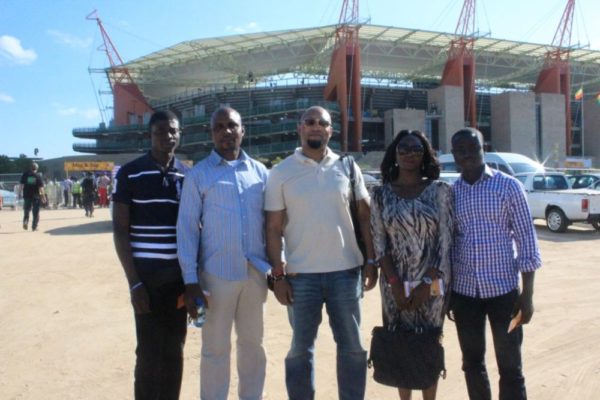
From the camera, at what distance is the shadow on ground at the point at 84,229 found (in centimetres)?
1371

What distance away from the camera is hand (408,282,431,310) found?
9.05 feet

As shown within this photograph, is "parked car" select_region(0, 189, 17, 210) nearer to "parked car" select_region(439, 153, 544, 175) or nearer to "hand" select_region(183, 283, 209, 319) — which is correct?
"parked car" select_region(439, 153, 544, 175)

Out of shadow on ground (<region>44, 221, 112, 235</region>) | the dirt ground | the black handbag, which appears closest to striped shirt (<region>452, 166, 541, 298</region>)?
the black handbag

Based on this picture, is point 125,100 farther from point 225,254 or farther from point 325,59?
point 225,254

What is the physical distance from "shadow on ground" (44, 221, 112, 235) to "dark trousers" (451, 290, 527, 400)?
1278cm

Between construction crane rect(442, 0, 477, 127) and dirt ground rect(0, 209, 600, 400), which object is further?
construction crane rect(442, 0, 477, 127)

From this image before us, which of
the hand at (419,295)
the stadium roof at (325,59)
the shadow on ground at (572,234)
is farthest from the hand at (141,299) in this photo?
the stadium roof at (325,59)

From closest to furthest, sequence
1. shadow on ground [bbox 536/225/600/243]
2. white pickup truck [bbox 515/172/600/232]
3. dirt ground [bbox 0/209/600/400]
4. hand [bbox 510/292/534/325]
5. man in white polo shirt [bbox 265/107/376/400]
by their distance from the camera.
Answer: hand [bbox 510/292/534/325]
man in white polo shirt [bbox 265/107/376/400]
dirt ground [bbox 0/209/600/400]
shadow on ground [bbox 536/225/600/243]
white pickup truck [bbox 515/172/600/232]

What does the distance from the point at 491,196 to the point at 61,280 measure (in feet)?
22.5

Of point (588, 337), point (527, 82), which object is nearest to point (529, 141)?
point (527, 82)

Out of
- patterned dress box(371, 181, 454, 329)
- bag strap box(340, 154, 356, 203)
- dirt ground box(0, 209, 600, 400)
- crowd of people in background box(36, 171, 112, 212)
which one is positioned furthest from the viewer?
crowd of people in background box(36, 171, 112, 212)

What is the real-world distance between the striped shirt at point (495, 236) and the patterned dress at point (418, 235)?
4.6 inches

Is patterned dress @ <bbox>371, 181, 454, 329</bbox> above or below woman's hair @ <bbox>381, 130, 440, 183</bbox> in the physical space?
below

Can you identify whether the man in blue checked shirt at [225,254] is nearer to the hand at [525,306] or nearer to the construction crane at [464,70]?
the hand at [525,306]
